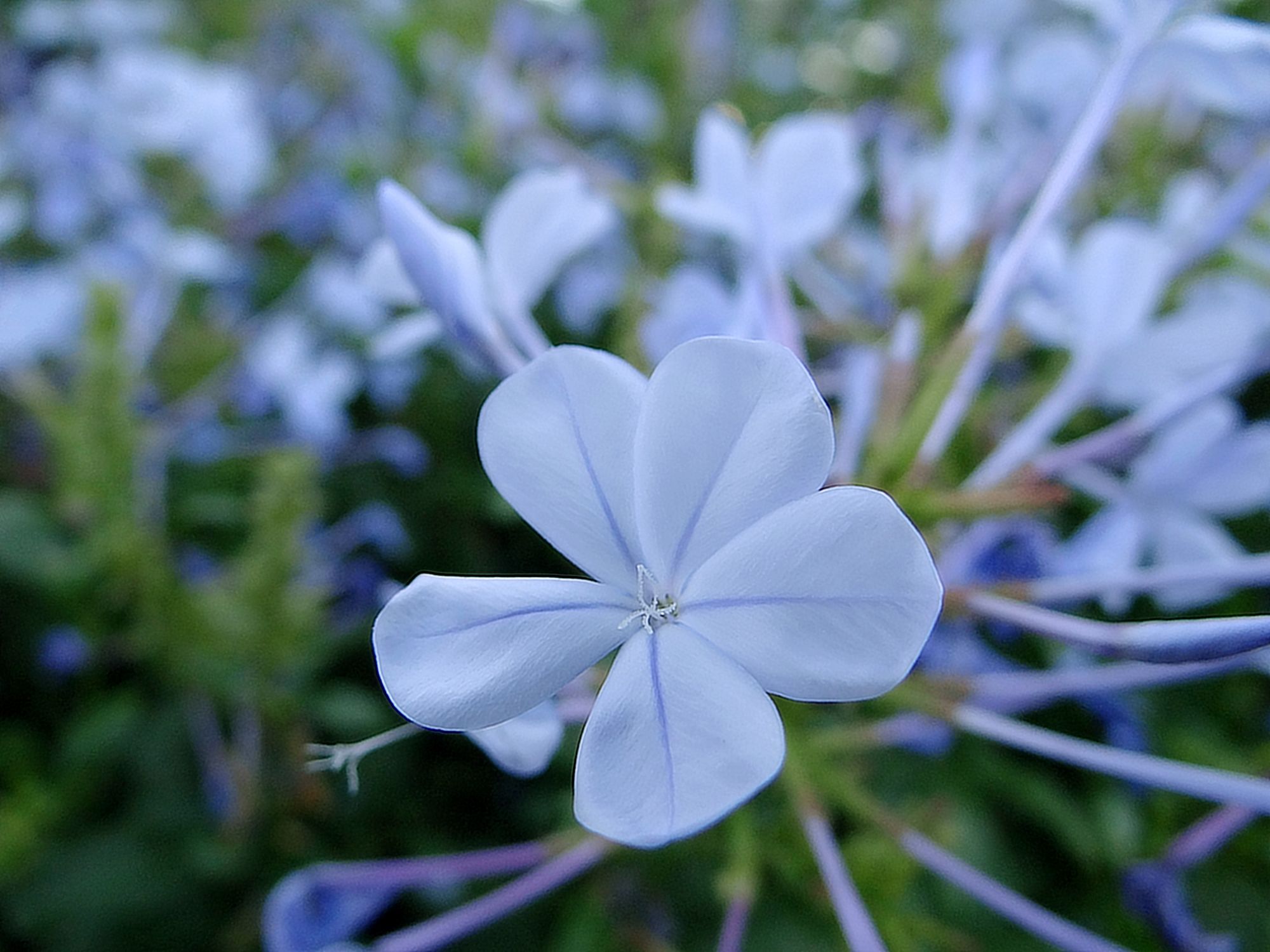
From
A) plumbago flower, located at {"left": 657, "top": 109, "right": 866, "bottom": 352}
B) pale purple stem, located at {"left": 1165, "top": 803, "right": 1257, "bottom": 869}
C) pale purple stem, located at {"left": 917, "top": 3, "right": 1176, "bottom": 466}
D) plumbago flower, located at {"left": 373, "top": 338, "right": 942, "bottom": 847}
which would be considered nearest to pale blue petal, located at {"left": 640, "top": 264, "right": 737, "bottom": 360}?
plumbago flower, located at {"left": 657, "top": 109, "right": 866, "bottom": 352}

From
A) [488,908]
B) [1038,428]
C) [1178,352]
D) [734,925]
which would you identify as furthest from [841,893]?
[1178,352]

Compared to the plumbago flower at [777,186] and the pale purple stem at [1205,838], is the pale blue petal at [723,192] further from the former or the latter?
the pale purple stem at [1205,838]

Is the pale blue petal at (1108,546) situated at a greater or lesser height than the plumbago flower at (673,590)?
lesser

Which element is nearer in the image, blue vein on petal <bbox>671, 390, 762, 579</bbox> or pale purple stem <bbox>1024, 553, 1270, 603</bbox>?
blue vein on petal <bbox>671, 390, 762, 579</bbox>

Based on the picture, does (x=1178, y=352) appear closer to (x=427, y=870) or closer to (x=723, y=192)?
(x=723, y=192)

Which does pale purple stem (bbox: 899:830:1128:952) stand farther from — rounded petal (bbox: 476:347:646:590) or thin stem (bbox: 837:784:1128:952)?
rounded petal (bbox: 476:347:646:590)

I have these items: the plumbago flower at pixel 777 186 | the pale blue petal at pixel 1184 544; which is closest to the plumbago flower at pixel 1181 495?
the pale blue petal at pixel 1184 544
